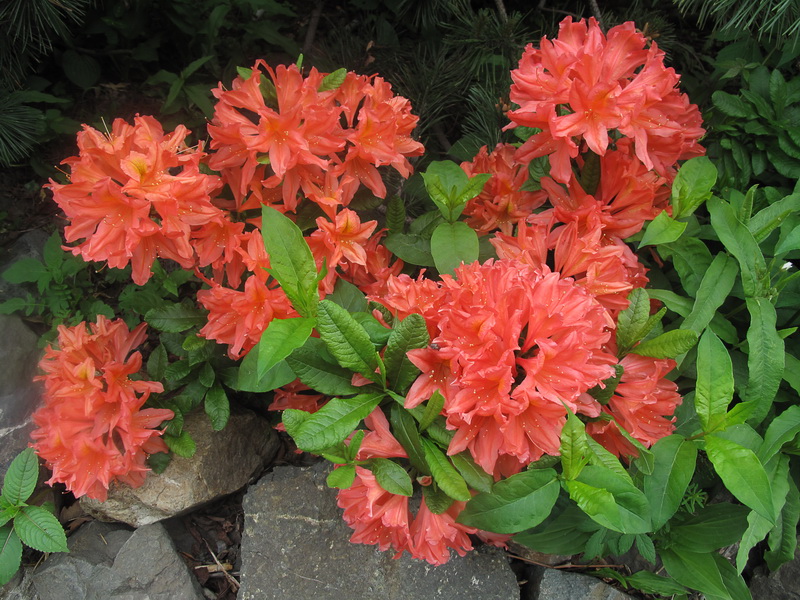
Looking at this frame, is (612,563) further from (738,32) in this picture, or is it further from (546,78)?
(738,32)

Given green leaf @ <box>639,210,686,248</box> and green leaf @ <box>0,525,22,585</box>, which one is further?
green leaf @ <box>0,525,22,585</box>

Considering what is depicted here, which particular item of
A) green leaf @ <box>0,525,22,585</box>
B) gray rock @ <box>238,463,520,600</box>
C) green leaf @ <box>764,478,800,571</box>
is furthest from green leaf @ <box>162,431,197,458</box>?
green leaf @ <box>764,478,800,571</box>

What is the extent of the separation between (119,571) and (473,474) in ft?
4.48

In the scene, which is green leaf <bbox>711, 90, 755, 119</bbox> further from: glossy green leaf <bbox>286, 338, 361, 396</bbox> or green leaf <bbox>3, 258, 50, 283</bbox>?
green leaf <bbox>3, 258, 50, 283</bbox>

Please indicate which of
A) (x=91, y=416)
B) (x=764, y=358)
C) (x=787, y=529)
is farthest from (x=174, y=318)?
(x=787, y=529)

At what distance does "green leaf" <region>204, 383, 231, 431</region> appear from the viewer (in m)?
2.08

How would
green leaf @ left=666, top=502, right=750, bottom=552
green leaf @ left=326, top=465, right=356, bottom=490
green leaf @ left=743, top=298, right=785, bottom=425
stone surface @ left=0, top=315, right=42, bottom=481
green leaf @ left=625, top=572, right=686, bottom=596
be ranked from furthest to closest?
stone surface @ left=0, top=315, right=42, bottom=481, green leaf @ left=625, top=572, right=686, bottom=596, green leaf @ left=666, top=502, right=750, bottom=552, green leaf @ left=743, top=298, right=785, bottom=425, green leaf @ left=326, top=465, right=356, bottom=490

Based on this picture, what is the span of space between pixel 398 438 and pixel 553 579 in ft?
2.76

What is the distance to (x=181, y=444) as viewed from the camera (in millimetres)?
2082

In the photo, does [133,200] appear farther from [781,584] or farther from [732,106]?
[781,584]

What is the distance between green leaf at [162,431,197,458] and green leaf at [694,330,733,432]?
1470 mm

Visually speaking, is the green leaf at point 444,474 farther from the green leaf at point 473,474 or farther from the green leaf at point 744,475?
the green leaf at point 744,475

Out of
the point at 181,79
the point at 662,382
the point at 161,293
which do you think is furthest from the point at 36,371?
the point at 662,382

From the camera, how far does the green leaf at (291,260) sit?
1607 mm
